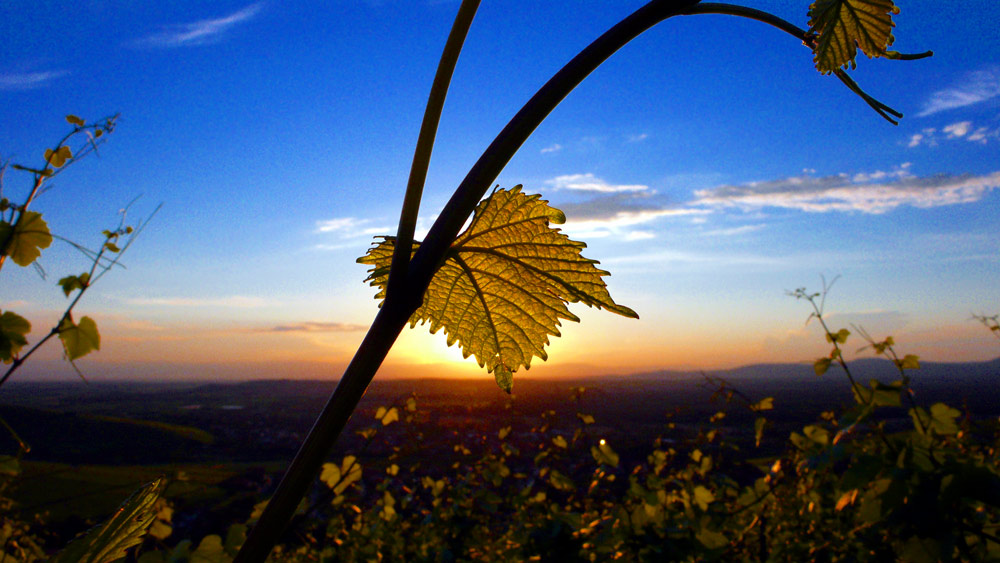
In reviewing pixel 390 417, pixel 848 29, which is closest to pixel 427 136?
pixel 848 29

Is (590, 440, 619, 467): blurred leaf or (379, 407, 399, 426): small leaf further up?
(379, 407, 399, 426): small leaf

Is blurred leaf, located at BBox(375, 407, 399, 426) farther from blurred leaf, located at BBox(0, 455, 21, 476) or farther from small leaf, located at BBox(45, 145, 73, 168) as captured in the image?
small leaf, located at BBox(45, 145, 73, 168)

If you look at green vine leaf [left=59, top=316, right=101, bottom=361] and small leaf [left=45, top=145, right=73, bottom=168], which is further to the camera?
small leaf [left=45, top=145, right=73, bottom=168]

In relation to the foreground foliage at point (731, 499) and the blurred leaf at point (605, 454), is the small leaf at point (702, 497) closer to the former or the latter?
the foreground foliage at point (731, 499)

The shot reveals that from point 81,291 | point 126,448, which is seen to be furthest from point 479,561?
point 126,448

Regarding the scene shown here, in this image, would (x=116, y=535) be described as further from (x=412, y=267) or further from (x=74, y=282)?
(x=74, y=282)

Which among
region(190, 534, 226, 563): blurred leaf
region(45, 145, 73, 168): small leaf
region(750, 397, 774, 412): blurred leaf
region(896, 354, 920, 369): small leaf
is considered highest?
region(45, 145, 73, 168): small leaf

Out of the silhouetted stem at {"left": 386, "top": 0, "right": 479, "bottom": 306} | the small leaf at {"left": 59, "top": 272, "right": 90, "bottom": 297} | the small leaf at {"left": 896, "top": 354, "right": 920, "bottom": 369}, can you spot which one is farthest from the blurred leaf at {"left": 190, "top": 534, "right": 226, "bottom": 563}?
the small leaf at {"left": 896, "top": 354, "right": 920, "bottom": 369}

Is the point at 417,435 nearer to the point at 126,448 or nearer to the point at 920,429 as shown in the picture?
the point at 920,429
